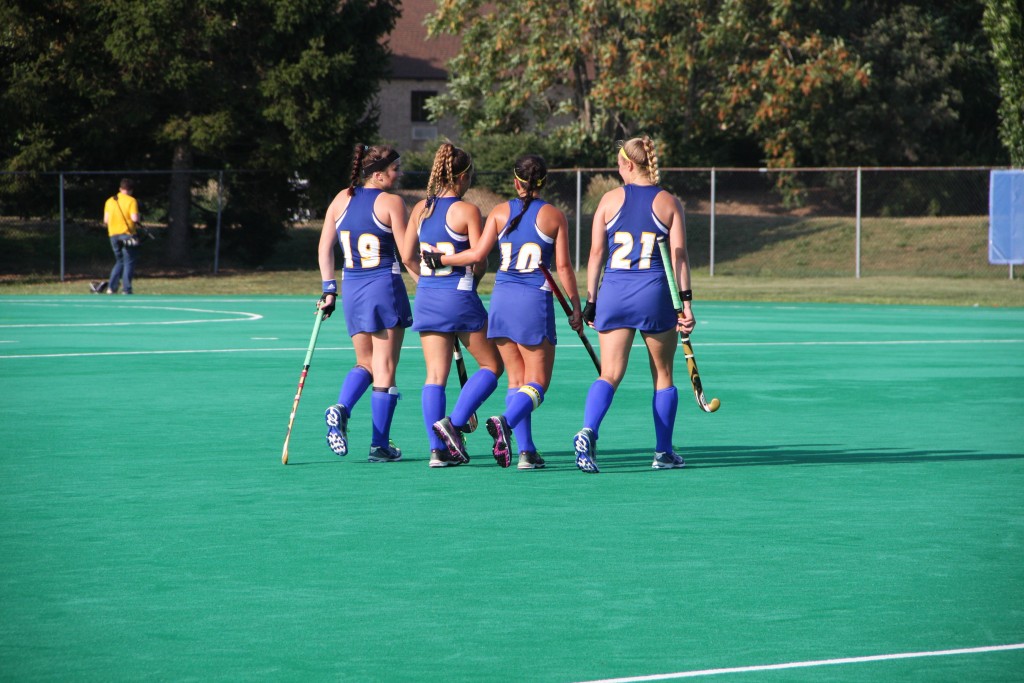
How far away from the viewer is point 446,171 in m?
10.0

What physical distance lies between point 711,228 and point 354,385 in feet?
91.9

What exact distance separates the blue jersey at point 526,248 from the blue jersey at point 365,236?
0.88 m

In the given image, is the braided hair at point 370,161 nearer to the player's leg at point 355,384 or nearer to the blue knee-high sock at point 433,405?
the player's leg at point 355,384

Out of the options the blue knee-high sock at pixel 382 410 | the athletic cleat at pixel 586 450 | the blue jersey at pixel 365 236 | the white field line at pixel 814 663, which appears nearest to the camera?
the white field line at pixel 814 663

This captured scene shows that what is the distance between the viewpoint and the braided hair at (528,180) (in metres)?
9.91

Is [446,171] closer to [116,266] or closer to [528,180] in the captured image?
[528,180]

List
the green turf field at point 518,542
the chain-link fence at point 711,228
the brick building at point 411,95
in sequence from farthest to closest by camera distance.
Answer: the brick building at point 411,95, the chain-link fence at point 711,228, the green turf field at point 518,542

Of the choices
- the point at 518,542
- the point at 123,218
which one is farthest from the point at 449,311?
the point at 123,218

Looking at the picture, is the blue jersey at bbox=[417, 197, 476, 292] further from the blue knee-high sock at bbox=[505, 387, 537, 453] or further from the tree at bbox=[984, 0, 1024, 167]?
the tree at bbox=[984, 0, 1024, 167]

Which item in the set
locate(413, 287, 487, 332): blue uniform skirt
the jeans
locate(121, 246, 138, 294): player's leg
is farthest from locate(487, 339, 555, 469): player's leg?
locate(121, 246, 138, 294): player's leg

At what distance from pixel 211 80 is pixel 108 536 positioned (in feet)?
103

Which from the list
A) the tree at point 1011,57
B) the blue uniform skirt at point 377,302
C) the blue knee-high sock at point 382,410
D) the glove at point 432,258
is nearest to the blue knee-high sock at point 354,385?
the blue knee-high sock at point 382,410

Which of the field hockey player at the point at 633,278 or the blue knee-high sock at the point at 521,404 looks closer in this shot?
the field hockey player at the point at 633,278

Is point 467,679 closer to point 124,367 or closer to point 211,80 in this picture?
point 124,367
